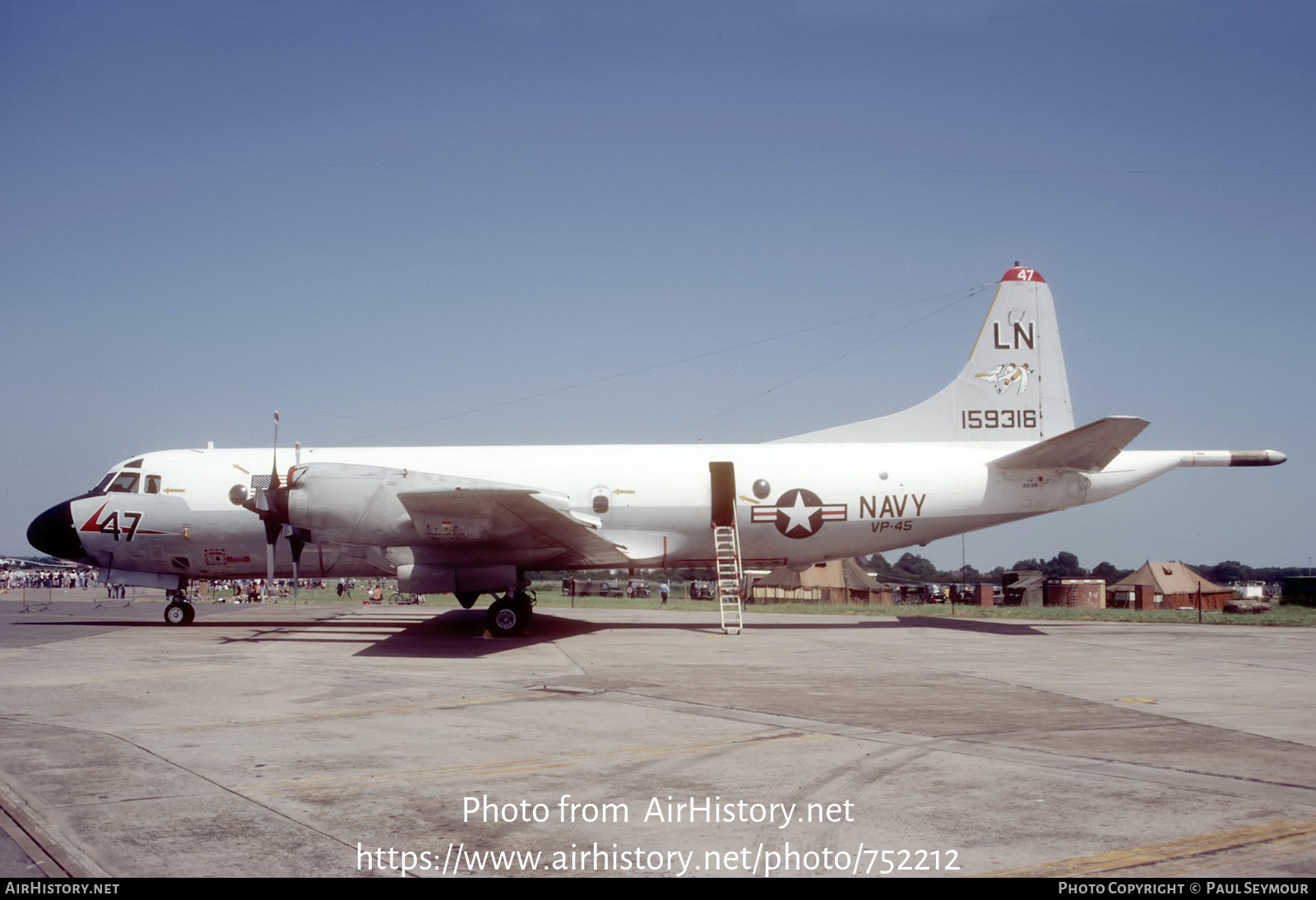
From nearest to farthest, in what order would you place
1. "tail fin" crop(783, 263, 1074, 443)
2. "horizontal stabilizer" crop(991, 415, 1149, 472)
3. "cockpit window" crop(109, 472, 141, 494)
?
"horizontal stabilizer" crop(991, 415, 1149, 472) → "cockpit window" crop(109, 472, 141, 494) → "tail fin" crop(783, 263, 1074, 443)

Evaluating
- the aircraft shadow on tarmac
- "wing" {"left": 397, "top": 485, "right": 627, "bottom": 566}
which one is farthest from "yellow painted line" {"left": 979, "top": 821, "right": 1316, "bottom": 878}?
"wing" {"left": 397, "top": 485, "right": 627, "bottom": 566}

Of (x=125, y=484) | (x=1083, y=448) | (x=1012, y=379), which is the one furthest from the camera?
(x=1012, y=379)

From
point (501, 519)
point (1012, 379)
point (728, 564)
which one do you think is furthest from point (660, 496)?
point (1012, 379)

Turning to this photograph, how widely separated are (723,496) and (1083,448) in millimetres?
7553

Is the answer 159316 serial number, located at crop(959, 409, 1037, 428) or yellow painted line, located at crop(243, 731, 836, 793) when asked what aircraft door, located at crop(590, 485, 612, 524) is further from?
yellow painted line, located at crop(243, 731, 836, 793)

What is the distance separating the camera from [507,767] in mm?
6996

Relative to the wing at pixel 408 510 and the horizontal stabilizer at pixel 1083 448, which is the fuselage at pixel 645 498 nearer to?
the horizontal stabilizer at pixel 1083 448

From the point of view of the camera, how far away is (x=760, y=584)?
43062mm

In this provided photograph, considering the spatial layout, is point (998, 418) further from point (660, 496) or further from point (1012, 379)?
point (660, 496)

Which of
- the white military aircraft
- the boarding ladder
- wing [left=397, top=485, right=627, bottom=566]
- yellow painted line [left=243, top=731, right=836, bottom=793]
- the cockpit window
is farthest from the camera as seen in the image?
the cockpit window

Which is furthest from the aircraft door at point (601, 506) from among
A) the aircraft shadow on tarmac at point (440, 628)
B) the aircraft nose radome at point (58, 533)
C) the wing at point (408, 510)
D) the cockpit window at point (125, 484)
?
the aircraft nose radome at point (58, 533)

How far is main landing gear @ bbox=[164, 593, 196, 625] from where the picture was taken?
20.7 meters

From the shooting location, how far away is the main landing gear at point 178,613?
67.8ft
